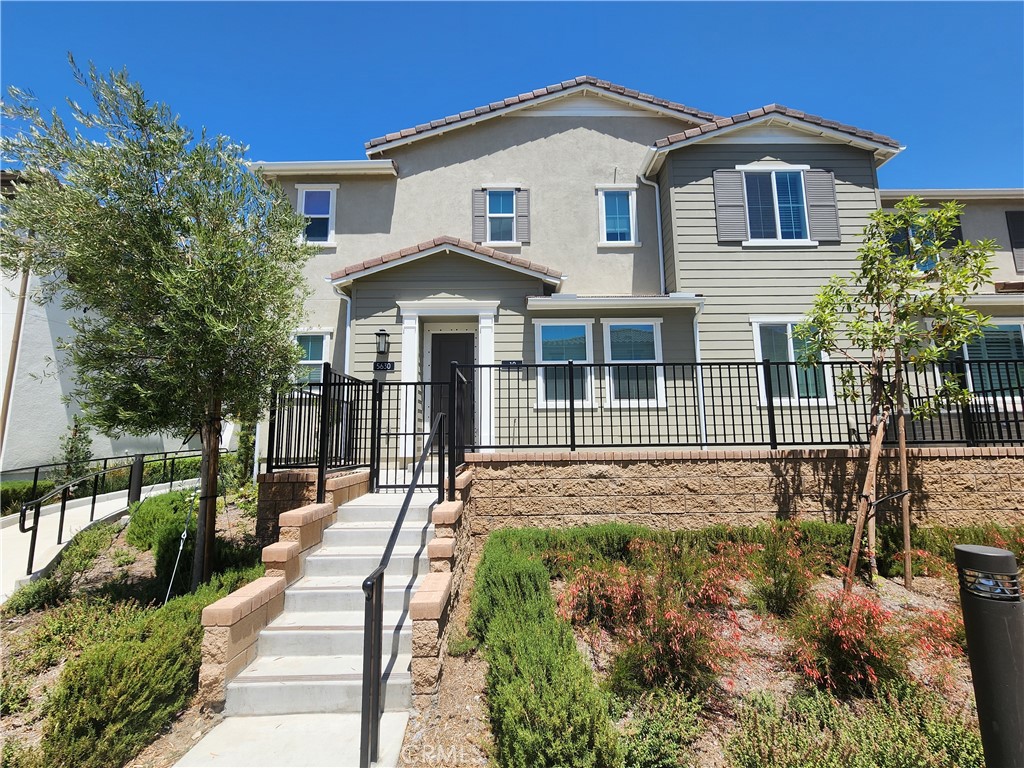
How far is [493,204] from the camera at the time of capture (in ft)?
37.5

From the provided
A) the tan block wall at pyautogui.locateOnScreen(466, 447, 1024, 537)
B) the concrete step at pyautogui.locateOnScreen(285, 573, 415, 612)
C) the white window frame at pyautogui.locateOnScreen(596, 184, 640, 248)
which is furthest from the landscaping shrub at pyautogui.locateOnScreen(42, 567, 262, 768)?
the white window frame at pyautogui.locateOnScreen(596, 184, 640, 248)

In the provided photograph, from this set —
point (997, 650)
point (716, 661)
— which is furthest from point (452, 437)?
point (997, 650)

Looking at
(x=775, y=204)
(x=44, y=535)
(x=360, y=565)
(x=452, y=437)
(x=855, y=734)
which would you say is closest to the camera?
(x=855, y=734)

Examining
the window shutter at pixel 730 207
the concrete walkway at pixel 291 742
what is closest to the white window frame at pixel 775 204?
the window shutter at pixel 730 207

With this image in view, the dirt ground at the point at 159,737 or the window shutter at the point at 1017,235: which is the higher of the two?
the window shutter at the point at 1017,235

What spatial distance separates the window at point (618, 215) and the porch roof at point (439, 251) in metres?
Answer: 2.44

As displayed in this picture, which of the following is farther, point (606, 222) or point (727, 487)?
point (606, 222)

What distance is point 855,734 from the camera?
3074 millimetres

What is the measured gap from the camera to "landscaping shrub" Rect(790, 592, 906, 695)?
3.65 meters

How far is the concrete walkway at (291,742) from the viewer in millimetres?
3045

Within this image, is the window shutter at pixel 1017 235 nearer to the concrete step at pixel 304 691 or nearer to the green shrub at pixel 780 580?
the green shrub at pixel 780 580

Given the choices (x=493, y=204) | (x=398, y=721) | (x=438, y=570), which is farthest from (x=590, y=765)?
(x=493, y=204)

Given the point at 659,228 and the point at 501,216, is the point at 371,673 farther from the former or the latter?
the point at 659,228

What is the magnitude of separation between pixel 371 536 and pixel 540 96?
35.3ft
